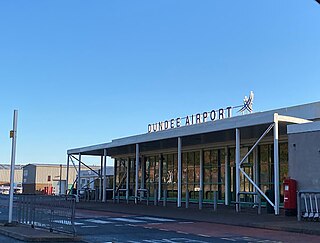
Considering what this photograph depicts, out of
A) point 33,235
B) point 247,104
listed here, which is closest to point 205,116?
point 247,104

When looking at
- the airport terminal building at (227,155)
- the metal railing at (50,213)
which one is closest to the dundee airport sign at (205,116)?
the airport terminal building at (227,155)

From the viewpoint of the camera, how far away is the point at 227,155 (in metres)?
30.4

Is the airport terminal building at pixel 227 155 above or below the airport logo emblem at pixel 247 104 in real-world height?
below

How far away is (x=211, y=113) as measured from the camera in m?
32.6

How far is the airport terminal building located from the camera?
20.9 meters

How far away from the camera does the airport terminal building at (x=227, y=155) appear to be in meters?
20.9

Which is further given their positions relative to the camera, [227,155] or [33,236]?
[227,155]

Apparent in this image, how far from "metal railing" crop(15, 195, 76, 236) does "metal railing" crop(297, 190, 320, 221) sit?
8.44m

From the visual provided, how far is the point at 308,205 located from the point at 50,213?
9.64 m

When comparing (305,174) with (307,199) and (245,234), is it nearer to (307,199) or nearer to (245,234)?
(307,199)

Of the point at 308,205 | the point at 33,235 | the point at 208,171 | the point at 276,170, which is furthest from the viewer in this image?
the point at 208,171

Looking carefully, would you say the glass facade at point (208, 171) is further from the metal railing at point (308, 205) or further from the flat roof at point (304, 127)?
the metal railing at point (308, 205)

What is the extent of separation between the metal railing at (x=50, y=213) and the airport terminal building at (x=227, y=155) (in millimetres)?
9816

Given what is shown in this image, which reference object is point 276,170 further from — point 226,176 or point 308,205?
point 226,176
